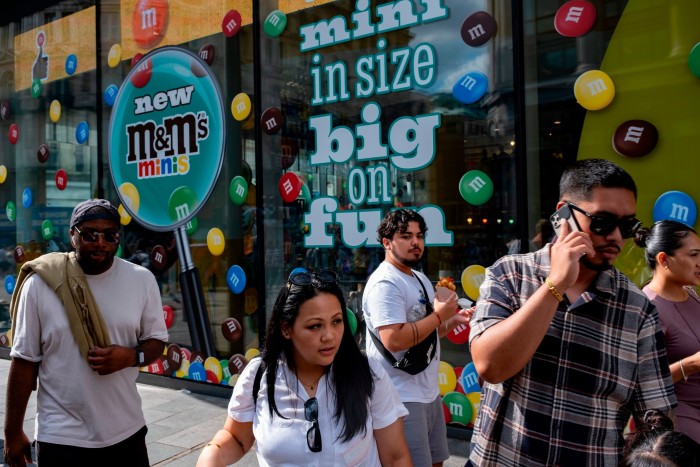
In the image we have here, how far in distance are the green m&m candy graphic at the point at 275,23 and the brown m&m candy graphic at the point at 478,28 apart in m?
2.11

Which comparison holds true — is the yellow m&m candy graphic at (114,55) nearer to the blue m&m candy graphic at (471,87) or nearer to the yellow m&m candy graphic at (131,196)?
the yellow m&m candy graphic at (131,196)

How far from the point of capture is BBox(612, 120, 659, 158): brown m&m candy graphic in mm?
4523

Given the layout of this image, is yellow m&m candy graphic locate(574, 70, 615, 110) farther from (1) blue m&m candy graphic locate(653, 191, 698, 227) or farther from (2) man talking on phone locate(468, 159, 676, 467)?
(2) man talking on phone locate(468, 159, 676, 467)

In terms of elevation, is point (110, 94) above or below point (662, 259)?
above

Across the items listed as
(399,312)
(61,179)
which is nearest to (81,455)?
(399,312)

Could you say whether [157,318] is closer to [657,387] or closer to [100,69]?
[657,387]

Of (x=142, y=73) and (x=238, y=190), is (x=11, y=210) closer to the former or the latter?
(x=142, y=73)

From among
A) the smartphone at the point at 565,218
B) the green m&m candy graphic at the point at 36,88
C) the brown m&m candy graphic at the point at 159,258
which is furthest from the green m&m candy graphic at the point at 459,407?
the green m&m candy graphic at the point at 36,88

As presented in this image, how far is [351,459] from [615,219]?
3.72ft

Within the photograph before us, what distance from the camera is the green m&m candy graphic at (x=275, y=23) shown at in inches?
258

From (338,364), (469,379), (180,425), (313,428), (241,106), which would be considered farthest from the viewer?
(241,106)

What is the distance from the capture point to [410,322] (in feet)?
11.8

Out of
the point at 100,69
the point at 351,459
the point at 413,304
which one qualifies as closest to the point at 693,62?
the point at 413,304

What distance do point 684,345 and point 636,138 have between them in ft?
7.22
